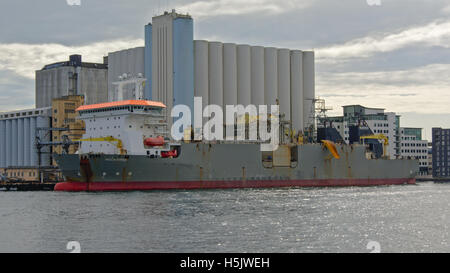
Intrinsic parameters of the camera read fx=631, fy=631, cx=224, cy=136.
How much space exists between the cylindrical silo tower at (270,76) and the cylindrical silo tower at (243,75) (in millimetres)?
3303

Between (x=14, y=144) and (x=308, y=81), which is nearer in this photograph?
(x=308, y=81)

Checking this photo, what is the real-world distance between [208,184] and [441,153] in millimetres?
58667

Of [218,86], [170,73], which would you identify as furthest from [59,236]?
[218,86]

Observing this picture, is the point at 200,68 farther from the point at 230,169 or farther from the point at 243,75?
the point at 230,169

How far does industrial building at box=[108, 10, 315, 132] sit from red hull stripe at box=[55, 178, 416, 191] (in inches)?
465

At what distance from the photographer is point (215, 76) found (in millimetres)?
68875

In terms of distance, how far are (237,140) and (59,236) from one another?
1301 inches

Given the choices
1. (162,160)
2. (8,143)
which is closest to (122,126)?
(162,160)

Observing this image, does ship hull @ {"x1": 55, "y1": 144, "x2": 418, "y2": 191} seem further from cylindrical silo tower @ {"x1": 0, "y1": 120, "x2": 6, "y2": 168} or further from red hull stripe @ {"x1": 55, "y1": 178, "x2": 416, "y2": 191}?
cylindrical silo tower @ {"x1": 0, "y1": 120, "x2": 6, "y2": 168}

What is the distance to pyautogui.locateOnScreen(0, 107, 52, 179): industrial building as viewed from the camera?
82625mm

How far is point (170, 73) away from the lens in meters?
64.1

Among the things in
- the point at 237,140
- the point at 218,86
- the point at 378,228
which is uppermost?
the point at 218,86

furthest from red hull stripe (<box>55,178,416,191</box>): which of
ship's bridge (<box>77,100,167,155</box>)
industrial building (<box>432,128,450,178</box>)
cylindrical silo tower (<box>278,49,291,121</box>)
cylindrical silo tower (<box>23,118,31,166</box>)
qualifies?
cylindrical silo tower (<box>23,118,31,166</box>)
